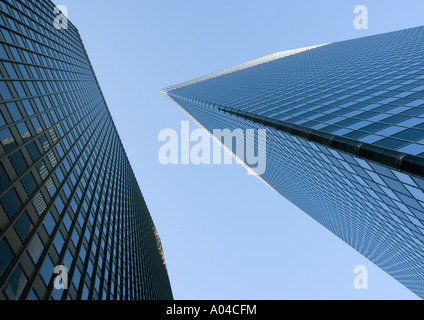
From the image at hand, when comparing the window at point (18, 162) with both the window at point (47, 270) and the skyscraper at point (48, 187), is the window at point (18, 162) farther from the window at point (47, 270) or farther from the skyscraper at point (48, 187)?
the window at point (47, 270)

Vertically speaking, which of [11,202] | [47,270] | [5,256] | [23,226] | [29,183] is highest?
[11,202]

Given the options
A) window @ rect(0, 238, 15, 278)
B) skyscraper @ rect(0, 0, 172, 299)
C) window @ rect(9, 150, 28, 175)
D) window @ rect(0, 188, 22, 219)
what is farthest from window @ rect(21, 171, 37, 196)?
window @ rect(0, 238, 15, 278)

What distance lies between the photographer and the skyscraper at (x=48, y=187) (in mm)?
20219

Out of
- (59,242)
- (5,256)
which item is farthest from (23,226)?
(59,242)

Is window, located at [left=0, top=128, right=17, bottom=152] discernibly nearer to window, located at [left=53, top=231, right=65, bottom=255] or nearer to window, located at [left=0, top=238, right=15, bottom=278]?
window, located at [left=0, top=238, right=15, bottom=278]

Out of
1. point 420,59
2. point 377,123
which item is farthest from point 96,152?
point 420,59

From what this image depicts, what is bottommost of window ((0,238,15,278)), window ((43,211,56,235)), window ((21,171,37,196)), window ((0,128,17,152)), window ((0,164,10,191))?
window ((43,211,56,235))

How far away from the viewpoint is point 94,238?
118ft

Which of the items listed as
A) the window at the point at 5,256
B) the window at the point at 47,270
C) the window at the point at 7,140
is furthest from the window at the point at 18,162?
the window at the point at 47,270

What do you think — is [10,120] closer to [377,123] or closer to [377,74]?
[377,123]

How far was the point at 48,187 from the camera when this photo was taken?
27.0 m

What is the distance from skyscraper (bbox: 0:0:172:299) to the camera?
66.3 ft

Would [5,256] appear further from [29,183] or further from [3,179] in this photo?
[29,183]

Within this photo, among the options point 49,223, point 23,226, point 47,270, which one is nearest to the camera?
point 23,226
